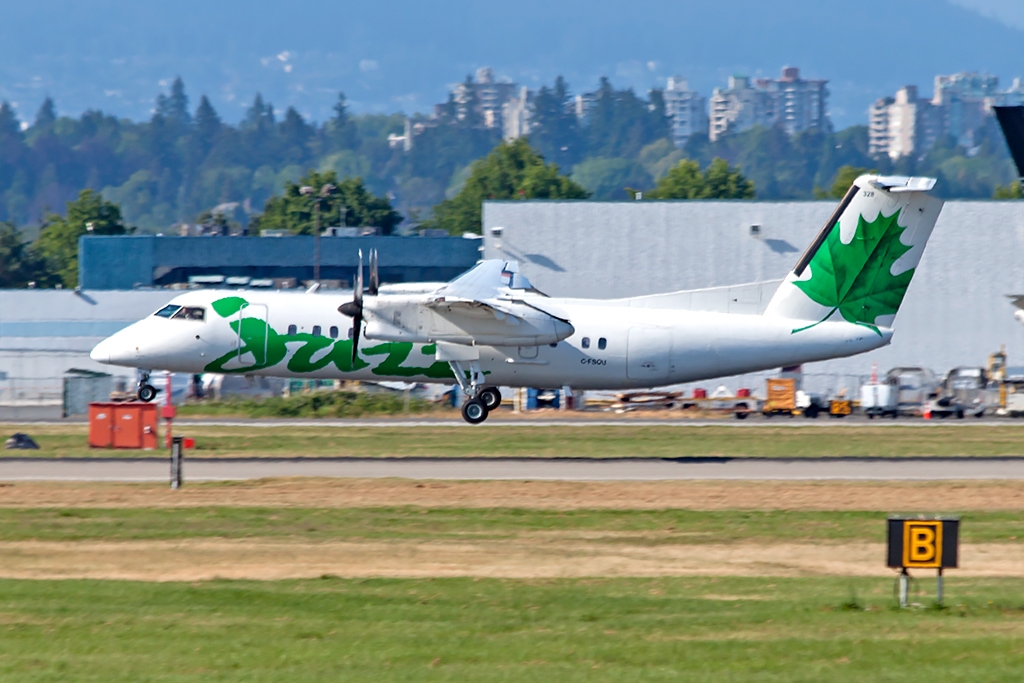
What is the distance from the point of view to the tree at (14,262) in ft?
380

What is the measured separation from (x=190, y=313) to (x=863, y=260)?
18.1m

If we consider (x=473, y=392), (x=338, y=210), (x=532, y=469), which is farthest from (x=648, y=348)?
(x=338, y=210)

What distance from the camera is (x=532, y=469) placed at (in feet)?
102

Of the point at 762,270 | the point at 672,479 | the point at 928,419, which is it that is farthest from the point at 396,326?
the point at 762,270

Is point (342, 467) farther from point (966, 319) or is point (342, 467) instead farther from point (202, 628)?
point (966, 319)

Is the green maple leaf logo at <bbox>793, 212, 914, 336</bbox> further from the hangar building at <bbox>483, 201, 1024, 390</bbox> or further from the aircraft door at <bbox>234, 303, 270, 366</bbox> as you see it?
the hangar building at <bbox>483, 201, 1024, 390</bbox>

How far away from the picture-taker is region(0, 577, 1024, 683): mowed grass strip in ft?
43.4

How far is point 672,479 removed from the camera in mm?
29375


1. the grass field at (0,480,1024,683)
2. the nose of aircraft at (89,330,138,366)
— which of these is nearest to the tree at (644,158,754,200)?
A: the nose of aircraft at (89,330,138,366)

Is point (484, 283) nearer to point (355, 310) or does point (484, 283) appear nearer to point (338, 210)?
point (355, 310)

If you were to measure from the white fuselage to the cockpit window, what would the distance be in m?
0.11

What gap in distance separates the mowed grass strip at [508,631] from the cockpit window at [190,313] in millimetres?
17388

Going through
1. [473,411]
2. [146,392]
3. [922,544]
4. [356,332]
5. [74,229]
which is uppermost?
[74,229]

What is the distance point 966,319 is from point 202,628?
172 ft
